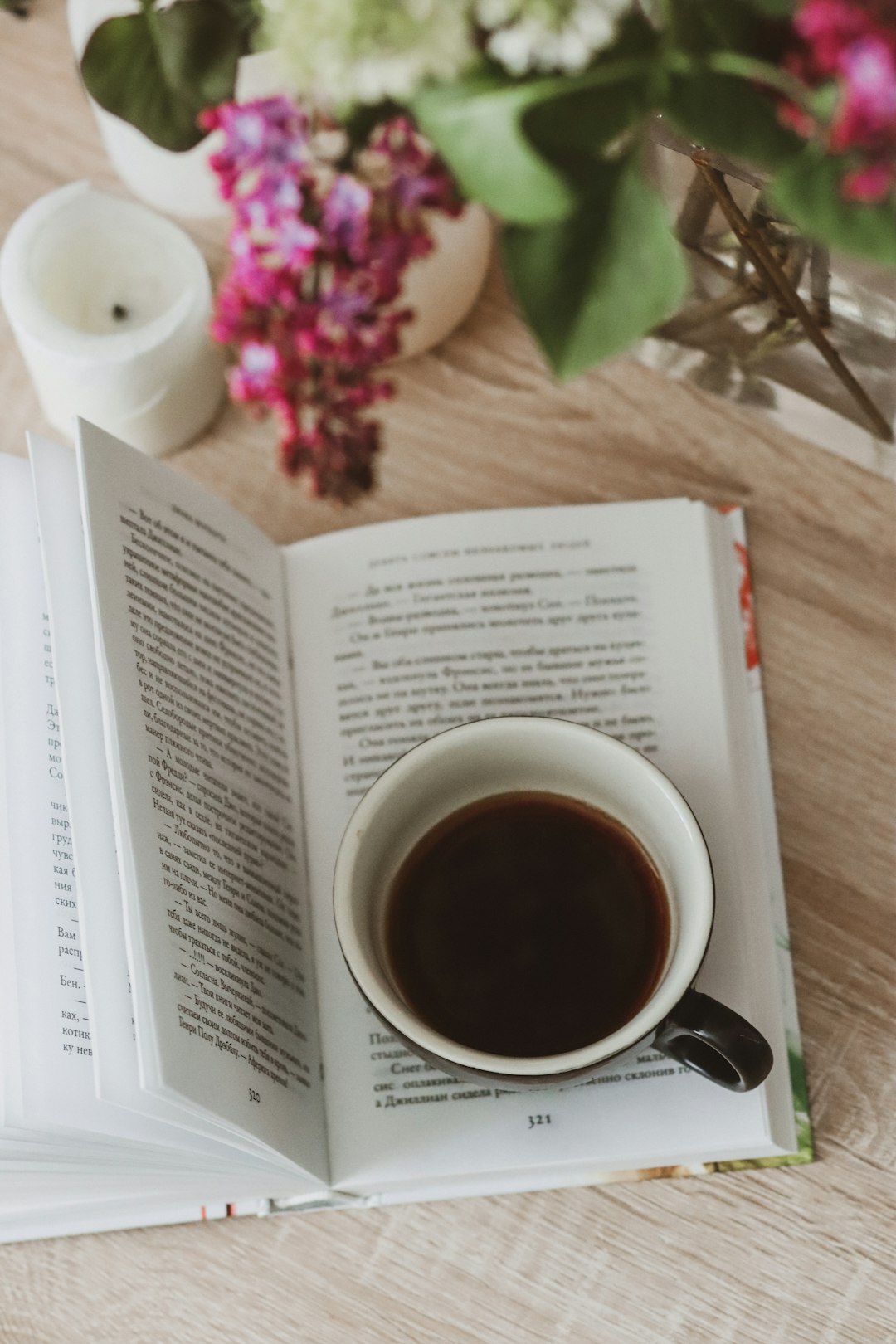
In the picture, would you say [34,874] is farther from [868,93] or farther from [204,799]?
[868,93]

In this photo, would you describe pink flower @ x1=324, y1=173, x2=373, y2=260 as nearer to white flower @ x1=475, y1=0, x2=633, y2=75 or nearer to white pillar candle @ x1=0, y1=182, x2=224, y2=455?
white flower @ x1=475, y1=0, x2=633, y2=75

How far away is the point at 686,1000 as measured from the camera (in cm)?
48

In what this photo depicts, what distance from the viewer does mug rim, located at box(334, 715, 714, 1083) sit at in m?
0.47

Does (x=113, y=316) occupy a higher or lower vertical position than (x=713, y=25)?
lower

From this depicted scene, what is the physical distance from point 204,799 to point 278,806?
55 mm

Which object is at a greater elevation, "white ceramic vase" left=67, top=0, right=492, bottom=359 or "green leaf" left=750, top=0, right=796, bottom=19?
"green leaf" left=750, top=0, right=796, bottom=19

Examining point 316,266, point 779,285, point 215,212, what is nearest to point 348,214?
point 316,266

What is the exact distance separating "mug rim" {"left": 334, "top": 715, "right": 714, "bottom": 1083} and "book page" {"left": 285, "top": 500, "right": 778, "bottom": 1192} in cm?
5

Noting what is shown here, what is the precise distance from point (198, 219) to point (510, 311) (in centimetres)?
18

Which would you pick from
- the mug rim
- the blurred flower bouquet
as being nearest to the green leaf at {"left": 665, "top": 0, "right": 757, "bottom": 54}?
the blurred flower bouquet

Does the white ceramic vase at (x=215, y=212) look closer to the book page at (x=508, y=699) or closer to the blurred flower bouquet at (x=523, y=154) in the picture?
the book page at (x=508, y=699)

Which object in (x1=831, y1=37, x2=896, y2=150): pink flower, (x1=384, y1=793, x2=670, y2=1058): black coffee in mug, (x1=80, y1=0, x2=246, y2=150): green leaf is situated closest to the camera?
(x1=831, y1=37, x2=896, y2=150): pink flower

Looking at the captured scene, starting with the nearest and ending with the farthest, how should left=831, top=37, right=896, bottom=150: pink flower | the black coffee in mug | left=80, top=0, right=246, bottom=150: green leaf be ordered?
left=831, top=37, right=896, bottom=150: pink flower < left=80, top=0, right=246, bottom=150: green leaf < the black coffee in mug

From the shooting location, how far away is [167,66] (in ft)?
1.42
